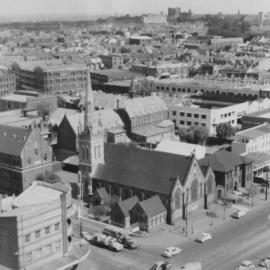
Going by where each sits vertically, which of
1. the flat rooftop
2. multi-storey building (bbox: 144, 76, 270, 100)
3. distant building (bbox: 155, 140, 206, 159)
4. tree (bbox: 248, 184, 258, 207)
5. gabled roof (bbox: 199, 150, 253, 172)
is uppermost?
multi-storey building (bbox: 144, 76, 270, 100)

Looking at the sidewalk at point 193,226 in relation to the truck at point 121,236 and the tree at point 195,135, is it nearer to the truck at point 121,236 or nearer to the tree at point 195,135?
the truck at point 121,236

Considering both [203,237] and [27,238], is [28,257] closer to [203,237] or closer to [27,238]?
[27,238]

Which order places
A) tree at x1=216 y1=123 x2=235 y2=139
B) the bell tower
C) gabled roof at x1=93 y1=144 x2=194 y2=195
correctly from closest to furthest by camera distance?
gabled roof at x1=93 y1=144 x2=194 y2=195
the bell tower
tree at x1=216 y1=123 x2=235 y2=139

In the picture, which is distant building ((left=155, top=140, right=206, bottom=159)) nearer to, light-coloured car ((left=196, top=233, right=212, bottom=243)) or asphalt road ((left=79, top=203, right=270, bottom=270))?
asphalt road ((left=79, top=203, right=270, bottom=270))

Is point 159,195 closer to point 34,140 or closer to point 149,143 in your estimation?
point 34,140

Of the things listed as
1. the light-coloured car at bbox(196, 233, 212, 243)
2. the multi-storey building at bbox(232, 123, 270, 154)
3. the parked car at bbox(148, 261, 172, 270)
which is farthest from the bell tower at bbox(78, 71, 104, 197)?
the multi-storey building at bbox(232, 123, 270, 154)
